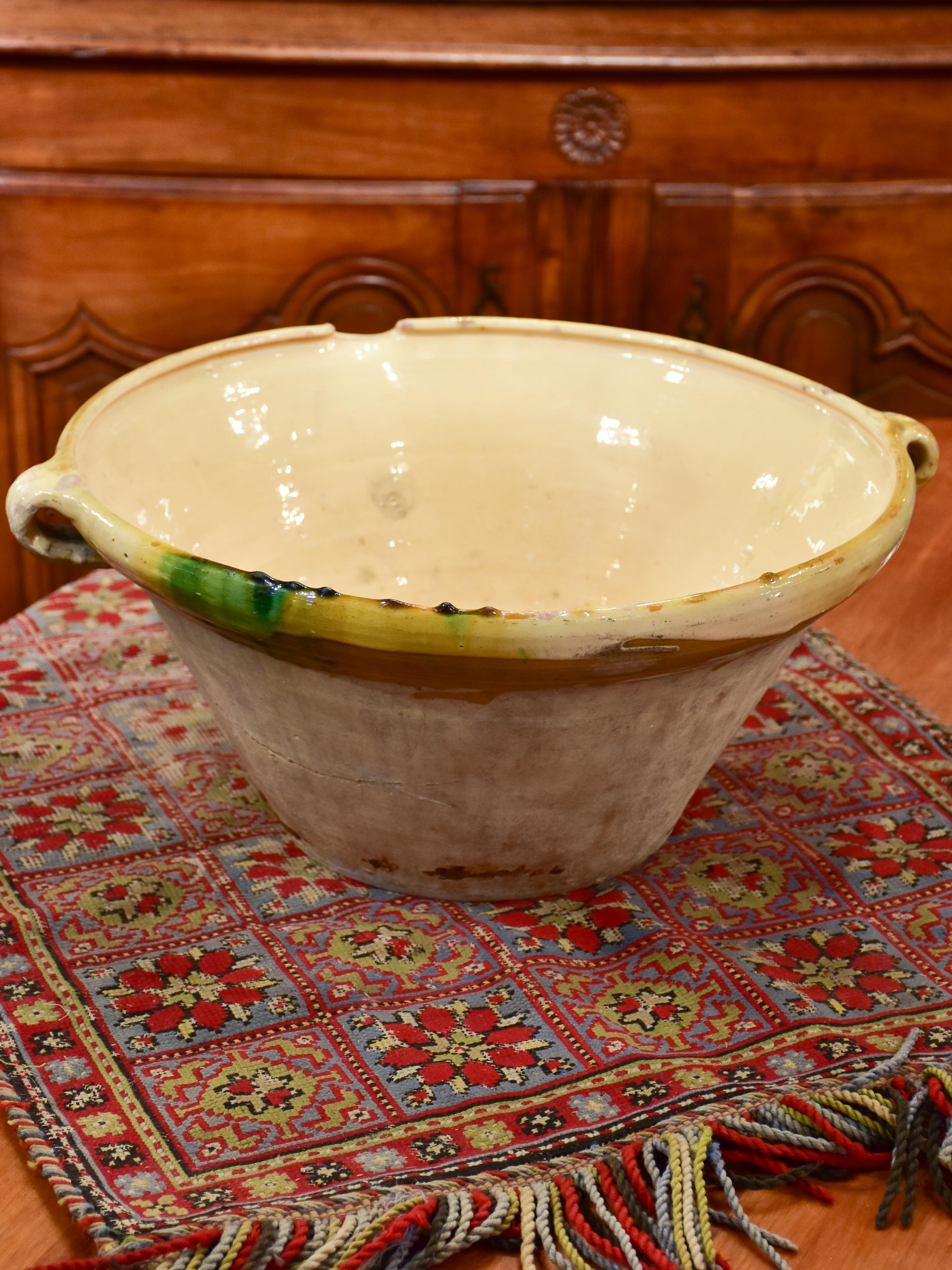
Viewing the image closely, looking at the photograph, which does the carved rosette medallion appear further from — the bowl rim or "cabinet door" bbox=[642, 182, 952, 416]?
the bowl rim

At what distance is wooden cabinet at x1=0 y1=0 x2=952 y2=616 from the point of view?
1218mm

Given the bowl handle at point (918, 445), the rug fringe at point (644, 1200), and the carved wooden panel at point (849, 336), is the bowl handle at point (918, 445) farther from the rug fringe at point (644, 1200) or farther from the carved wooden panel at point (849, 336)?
the carved wooden panel at point (849, 336)

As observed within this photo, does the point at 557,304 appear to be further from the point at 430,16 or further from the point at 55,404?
the point at 55,404

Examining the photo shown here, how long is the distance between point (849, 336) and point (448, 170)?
453 mm

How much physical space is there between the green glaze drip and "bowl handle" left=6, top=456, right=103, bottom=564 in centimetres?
7

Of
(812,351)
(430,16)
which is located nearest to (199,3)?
(430,16)

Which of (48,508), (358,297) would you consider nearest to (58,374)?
(358,297)

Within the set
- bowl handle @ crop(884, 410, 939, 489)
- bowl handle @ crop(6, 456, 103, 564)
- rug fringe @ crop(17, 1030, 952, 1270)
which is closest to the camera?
rug fringe @ crop(17, 1030, 952, 1270)

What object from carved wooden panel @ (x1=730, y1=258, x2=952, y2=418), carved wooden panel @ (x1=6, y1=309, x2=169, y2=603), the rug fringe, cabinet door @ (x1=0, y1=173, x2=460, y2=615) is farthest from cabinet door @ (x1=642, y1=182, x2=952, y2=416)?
the rug fringe

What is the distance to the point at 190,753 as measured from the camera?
73cm

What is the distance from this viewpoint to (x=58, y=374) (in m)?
1.34

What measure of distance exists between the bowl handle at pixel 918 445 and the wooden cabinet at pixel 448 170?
2.28ft

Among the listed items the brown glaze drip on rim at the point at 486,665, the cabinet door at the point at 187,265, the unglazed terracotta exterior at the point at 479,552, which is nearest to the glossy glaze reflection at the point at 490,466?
the unglazed terracotta exterior at the point at 479,552

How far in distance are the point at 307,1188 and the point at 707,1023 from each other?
178 mm
